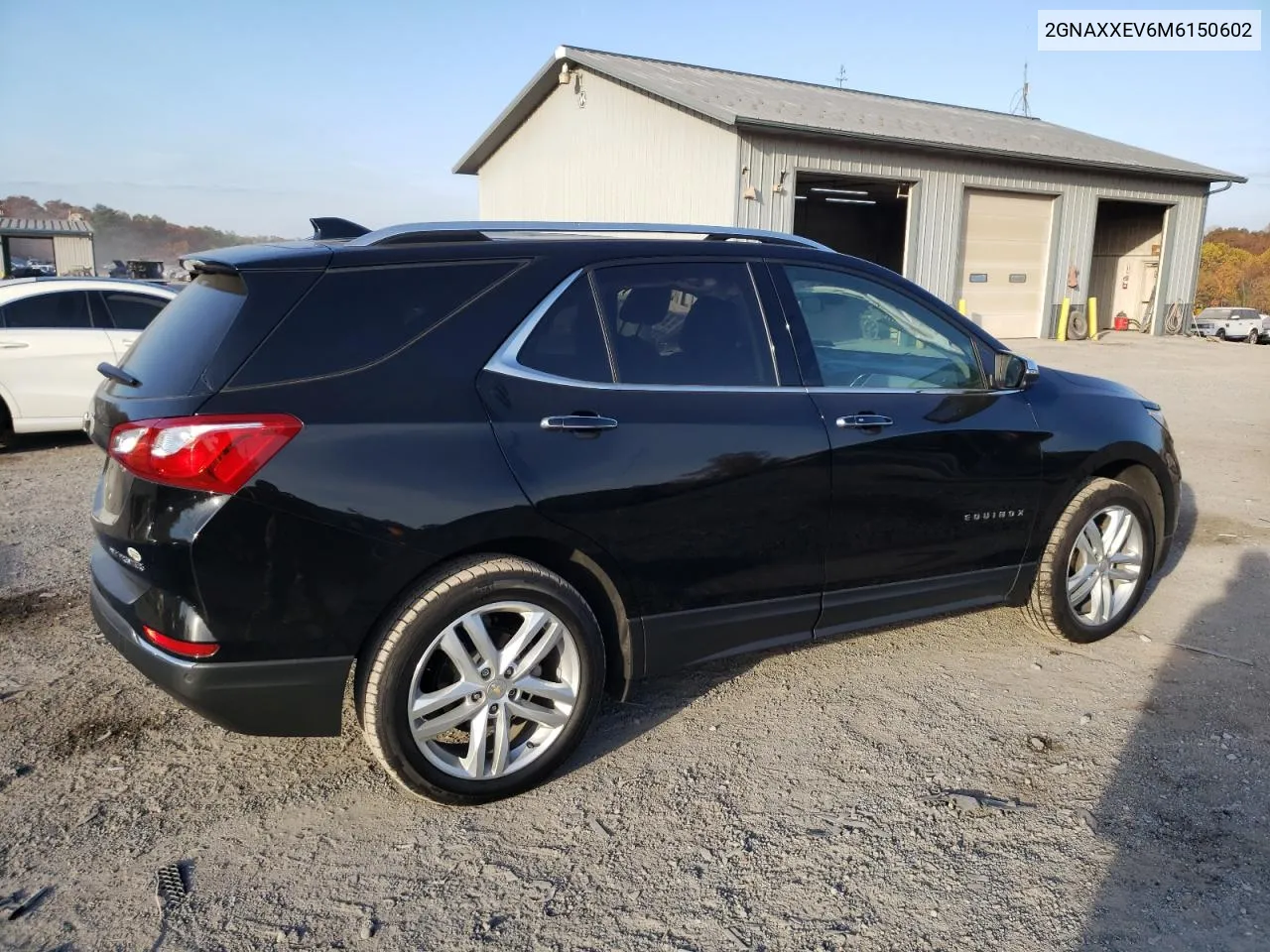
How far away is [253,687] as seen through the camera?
268cm

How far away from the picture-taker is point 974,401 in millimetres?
3914

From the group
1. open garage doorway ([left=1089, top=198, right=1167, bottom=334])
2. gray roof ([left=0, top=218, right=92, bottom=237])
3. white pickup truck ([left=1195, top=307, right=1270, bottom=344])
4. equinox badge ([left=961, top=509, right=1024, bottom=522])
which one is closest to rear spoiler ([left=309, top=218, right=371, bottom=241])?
equinox badge ([left=961, top=509, right=1024, bottom=522])

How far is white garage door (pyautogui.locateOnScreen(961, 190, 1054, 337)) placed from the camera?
2111cm

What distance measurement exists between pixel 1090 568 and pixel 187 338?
384cm

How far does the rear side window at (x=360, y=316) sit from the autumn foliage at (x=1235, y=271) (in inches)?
1790

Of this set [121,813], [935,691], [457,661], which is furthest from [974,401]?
[121,813]

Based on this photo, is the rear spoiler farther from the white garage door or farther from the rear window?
the white garage door

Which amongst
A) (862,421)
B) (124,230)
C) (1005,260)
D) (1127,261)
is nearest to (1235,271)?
(1127,261)

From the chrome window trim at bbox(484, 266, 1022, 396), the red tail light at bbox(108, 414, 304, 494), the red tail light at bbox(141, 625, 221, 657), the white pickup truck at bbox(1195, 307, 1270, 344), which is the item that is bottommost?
the white pickup truck at bbox(1195, 307, 1270, 344)

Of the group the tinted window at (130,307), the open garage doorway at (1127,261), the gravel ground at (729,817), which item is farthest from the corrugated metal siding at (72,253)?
the gravel ground at (729,817)

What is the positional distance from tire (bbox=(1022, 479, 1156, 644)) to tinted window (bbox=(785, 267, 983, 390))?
2.66 ft

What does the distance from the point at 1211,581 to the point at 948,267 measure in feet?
54.4

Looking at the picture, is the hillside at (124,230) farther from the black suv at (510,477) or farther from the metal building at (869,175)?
the black suv at (510,477)

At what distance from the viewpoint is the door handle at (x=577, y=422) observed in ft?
9.70
